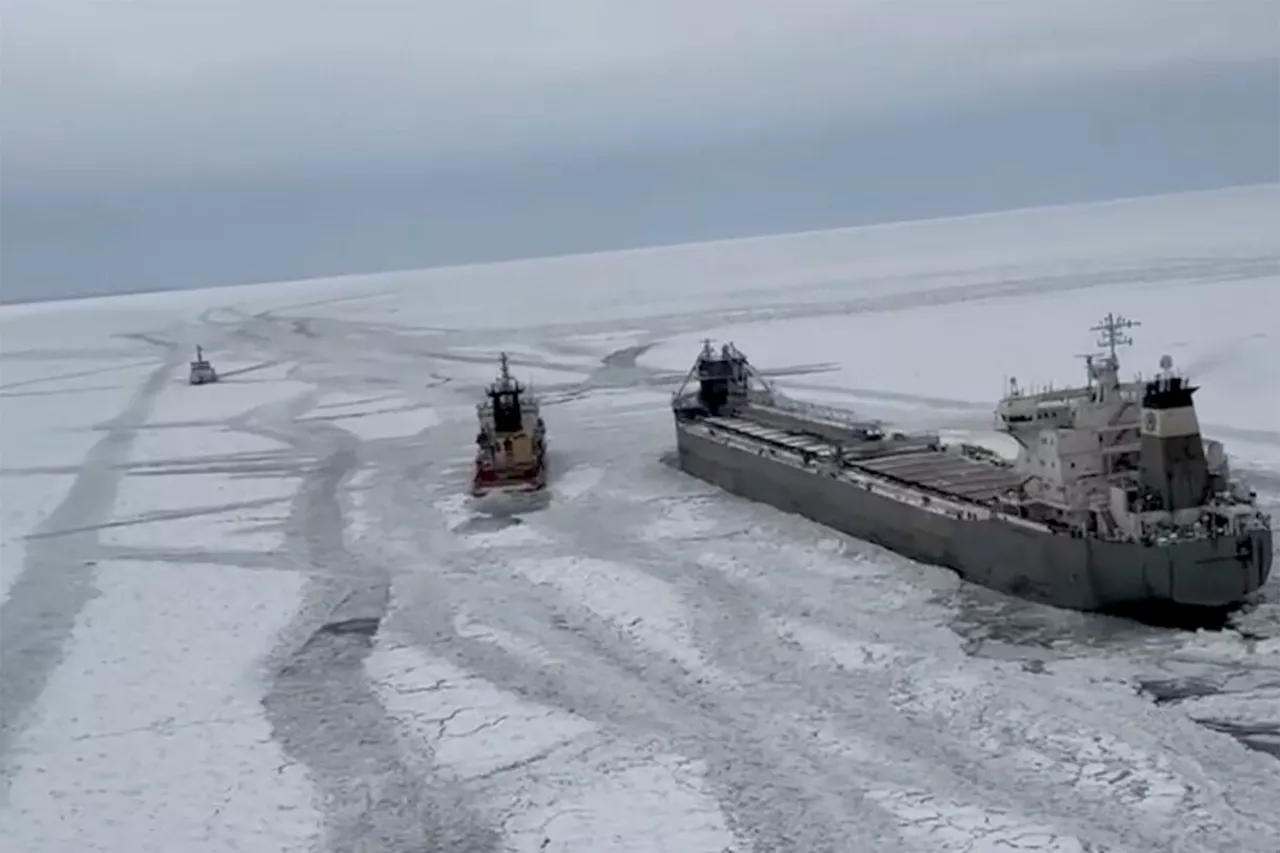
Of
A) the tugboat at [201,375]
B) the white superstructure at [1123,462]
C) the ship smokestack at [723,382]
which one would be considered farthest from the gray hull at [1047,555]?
the tugboat at [201,375]

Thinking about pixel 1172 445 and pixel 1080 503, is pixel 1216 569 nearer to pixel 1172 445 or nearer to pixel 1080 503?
pixel 1172 445

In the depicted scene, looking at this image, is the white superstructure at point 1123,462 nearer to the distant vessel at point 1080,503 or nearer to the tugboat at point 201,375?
the distant vessel at point 1080,503

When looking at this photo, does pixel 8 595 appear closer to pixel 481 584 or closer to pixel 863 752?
pixel 481 584

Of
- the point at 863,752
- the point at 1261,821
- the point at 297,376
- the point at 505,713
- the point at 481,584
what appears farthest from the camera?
the point at 297,376

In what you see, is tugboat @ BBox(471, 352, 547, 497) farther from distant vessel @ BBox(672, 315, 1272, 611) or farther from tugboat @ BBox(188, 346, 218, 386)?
tugboat @ BBox(188, 346, 218, 386)

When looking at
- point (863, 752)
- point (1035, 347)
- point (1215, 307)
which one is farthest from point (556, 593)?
point (1215, 307)

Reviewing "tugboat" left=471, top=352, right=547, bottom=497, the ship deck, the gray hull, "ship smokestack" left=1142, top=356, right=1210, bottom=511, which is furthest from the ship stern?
"tugboat" left=471, top=352, right=547, bottom=497
